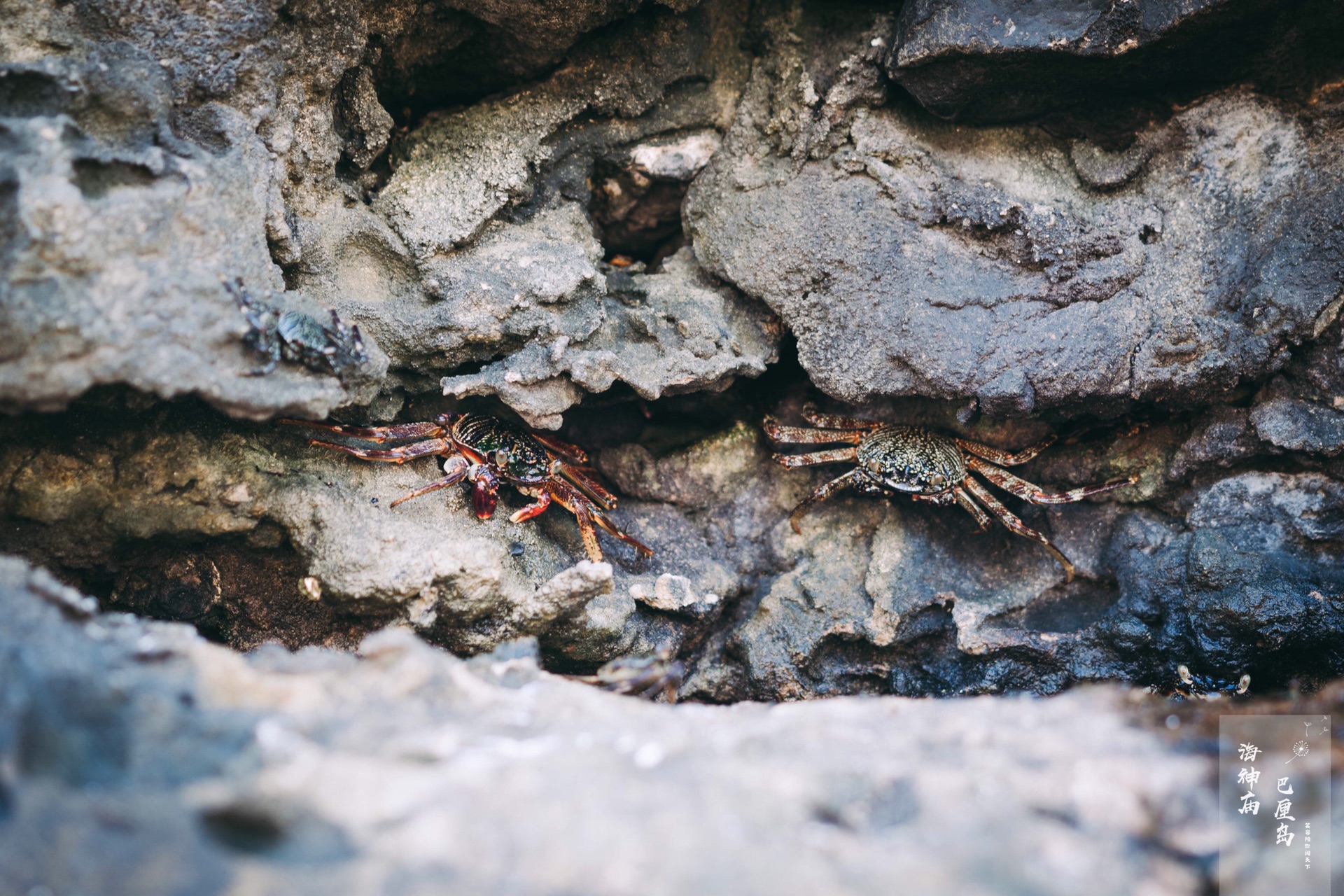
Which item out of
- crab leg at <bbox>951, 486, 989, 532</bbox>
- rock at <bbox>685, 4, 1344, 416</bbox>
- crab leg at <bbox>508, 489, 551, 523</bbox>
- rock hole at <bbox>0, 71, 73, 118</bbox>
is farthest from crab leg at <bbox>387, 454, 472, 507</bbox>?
crab leg at <bbox>951, 486, 989, 532</bbox>

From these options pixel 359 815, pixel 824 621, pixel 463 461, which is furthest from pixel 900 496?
pixel 359 815

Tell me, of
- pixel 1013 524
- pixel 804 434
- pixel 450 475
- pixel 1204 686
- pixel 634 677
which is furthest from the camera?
pixel 804 434

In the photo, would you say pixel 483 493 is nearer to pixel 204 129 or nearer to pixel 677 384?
pixel 677 384

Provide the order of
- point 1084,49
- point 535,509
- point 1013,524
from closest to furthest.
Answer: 1. point 1084,49
2. point 535,509
3. point 1013,524

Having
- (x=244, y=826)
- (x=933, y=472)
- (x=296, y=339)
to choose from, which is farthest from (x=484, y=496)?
(x=933, y=472)

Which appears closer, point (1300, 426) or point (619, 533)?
point (1300, 426)

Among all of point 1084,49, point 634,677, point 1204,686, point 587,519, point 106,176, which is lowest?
point 634,677

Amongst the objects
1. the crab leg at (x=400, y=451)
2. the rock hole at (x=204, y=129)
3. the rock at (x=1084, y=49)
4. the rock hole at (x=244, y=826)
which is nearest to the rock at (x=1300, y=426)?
the rock at (x=1084, y=49)
